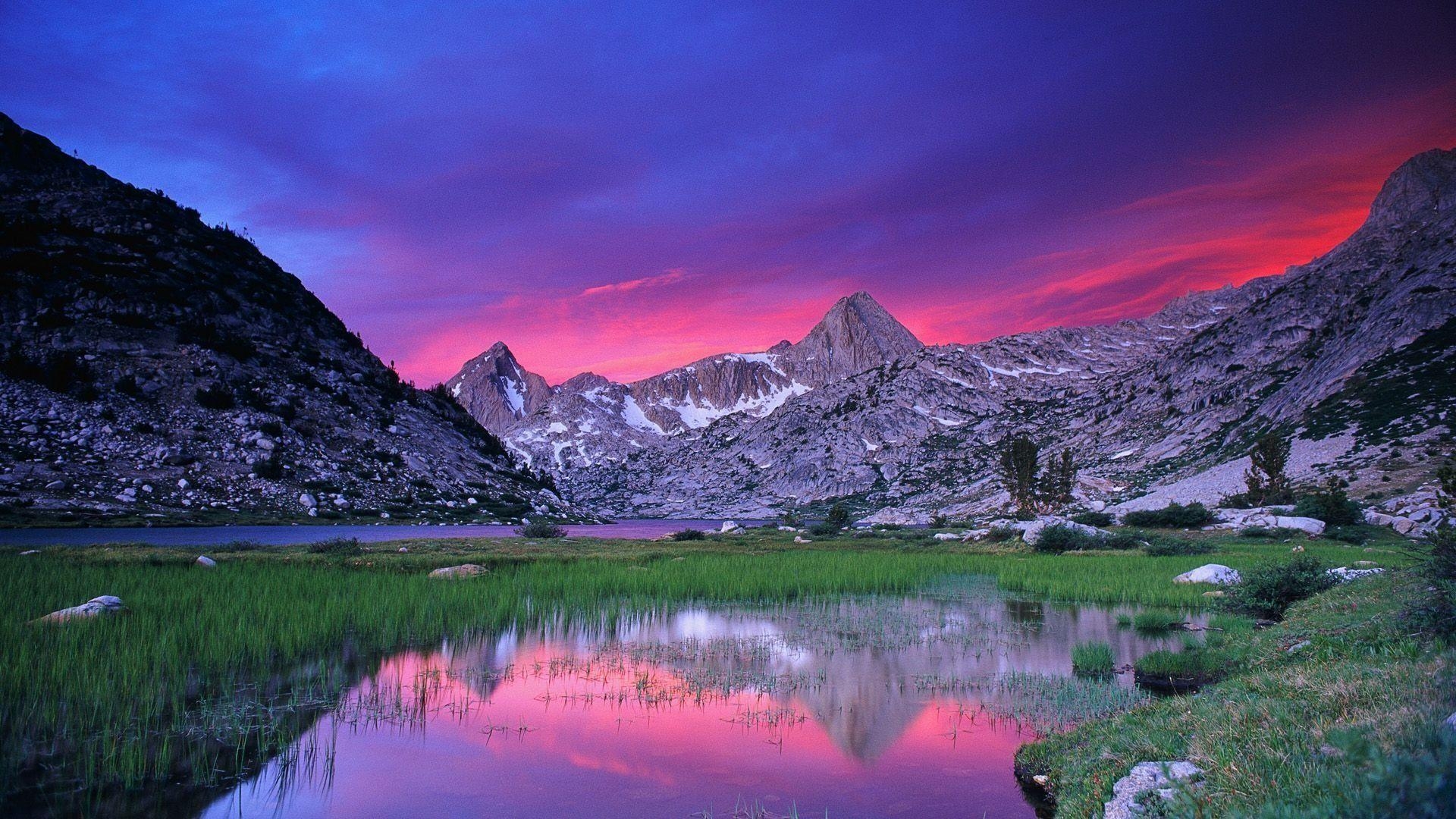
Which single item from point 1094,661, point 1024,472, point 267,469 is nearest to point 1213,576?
point 1094,661

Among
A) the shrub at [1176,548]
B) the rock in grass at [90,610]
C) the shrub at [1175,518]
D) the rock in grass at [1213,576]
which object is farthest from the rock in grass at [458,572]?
the shrub at [1175,518]

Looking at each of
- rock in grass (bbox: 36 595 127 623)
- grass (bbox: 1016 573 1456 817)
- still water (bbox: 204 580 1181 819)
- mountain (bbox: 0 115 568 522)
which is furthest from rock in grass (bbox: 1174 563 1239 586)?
mountain (bbox: 0 115 568 522)

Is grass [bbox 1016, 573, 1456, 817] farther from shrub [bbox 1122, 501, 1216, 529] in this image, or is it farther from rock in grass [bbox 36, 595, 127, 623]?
shrub [bbox 1122, 501, 1216, 529]

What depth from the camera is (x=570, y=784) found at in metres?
9.78

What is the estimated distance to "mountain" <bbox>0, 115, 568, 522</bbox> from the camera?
53.9m

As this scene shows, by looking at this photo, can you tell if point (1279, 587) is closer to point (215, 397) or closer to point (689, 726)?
point (689, 726)

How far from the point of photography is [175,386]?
208ft

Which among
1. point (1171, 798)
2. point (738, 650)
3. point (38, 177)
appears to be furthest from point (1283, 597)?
point (38, 177)

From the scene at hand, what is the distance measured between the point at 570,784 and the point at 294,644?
1059cm

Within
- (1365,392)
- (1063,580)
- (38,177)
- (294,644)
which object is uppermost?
(38,177)

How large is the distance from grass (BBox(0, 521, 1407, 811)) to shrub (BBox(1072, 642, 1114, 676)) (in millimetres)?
11490

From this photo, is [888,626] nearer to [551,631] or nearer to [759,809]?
[551,631]

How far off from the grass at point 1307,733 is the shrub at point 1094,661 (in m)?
2.71

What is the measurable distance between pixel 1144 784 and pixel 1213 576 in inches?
1079
